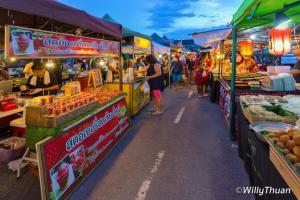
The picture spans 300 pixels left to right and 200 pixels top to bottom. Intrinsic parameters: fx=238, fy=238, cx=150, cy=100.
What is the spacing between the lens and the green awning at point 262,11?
3120 millimetres

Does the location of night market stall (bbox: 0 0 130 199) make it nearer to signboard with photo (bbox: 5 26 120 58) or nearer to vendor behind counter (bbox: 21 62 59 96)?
signboard with photo (bbox: 5 26 120 58)

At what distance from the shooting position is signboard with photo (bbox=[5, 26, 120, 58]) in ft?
9.45

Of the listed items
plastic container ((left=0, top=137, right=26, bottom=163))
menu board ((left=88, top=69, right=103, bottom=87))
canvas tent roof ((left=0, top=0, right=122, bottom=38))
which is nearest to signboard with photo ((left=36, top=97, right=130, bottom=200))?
menu board ((left=88, top=69, right=103, bottom=87))

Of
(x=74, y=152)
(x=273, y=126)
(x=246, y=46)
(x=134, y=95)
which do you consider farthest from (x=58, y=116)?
(x=246, y=46)

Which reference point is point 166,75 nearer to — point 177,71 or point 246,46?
point 177,71

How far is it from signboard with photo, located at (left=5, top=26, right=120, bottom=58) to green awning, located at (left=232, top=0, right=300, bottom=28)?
2.88 m

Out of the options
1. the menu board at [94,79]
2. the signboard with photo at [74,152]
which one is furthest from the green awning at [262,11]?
the menu board at [94,79]

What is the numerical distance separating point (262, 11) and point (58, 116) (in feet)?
12.5

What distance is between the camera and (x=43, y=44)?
3445 millimetres

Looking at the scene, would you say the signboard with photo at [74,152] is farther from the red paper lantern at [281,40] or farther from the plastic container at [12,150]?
the red paper lantern at [281,40]

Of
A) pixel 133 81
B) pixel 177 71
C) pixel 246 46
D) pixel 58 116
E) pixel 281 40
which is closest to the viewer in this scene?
pixel 58 116

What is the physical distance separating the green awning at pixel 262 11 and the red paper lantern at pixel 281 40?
0.35m

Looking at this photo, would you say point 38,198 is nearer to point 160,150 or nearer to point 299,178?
point 160,150

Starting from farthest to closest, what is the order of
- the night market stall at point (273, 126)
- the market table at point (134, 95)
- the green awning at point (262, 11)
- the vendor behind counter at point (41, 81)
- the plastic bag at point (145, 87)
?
the plastic bag at point (145, 87)
the market table at point (134, 95)
the vendor behind counter at point (41, 81)
the green awning at point (262, 11)
the night market stall at point (273, 126)
